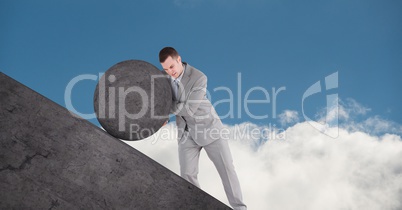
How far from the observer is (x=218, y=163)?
5.21 m

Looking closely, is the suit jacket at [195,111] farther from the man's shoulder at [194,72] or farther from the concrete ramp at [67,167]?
the concrete ramp at [67,167]

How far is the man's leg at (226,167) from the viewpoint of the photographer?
5117 millimetres

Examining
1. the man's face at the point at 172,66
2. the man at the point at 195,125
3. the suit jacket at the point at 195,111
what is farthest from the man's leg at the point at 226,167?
the man's face at the point at 172,66

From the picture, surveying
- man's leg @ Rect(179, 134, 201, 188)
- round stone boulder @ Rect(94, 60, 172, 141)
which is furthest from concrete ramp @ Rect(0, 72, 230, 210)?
man's leg @ Rect(179, 134, 201, 188)

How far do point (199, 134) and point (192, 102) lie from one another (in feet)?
1.61

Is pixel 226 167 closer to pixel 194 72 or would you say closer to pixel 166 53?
pixel 194 72

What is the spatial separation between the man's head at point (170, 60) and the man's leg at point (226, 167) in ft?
3.89

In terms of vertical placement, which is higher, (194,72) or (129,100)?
(194,72)

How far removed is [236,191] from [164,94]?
2077 mm

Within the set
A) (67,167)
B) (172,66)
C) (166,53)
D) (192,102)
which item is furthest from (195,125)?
(67,167)

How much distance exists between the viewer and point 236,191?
5105mm

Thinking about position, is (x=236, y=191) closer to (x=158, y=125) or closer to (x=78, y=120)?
(x=158, y=125)

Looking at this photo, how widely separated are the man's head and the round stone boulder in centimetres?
113

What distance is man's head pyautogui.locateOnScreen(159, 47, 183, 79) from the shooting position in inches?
192
